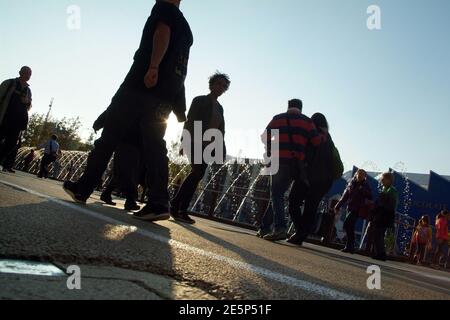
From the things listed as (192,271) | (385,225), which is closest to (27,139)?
(385,225)

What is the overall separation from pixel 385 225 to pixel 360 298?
24.0ft

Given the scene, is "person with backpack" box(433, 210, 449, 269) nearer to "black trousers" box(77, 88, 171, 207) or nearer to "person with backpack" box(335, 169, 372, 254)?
"person with backpack" box(335, 169, 372, 254)

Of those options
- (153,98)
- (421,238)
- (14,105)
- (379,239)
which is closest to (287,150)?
(153,98)

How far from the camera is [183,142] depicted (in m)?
5.76

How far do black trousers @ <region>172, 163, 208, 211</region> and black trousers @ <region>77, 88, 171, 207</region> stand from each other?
1781mm

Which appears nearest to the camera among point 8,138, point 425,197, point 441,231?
point 8,138

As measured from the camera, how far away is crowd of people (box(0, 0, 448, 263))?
381 centimetres

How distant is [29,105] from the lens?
25.9 feet

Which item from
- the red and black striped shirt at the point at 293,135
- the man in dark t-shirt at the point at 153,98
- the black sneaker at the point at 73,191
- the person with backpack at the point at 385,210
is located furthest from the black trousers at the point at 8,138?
the person with backpack at the point at 385,210

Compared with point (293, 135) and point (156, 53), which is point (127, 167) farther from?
point (293, 135)

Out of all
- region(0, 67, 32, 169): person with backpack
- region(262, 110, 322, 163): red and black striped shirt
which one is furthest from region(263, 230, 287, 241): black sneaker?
region(0, 67, 32, 169): person with backpack

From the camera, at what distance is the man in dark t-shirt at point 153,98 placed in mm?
3723

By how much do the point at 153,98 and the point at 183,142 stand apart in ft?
6.29
